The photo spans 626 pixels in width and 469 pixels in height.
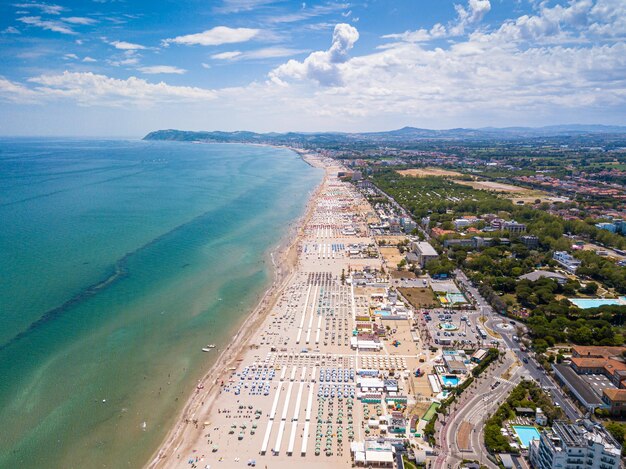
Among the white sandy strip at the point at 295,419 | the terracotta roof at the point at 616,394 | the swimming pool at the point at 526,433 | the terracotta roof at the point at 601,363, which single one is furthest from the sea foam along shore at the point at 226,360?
the terracotta roof at the point at 616,394

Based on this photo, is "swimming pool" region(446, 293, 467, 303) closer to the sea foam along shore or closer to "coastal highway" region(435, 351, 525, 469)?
"coastal highway" region(435, 351, 525, 469)

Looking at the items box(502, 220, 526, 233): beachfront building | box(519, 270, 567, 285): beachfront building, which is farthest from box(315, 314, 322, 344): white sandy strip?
box(502, 220, 526, 233): beachfront building

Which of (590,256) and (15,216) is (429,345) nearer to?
(590,256)

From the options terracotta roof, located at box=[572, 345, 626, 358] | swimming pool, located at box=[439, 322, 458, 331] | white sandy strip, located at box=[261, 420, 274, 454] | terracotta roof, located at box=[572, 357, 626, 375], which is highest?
terracotta roof, located at box=[572, 357, 626, 375]

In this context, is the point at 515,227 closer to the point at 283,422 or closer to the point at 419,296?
the point at 419,296

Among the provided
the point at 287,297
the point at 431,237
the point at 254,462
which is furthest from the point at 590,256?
the point at 254,462
